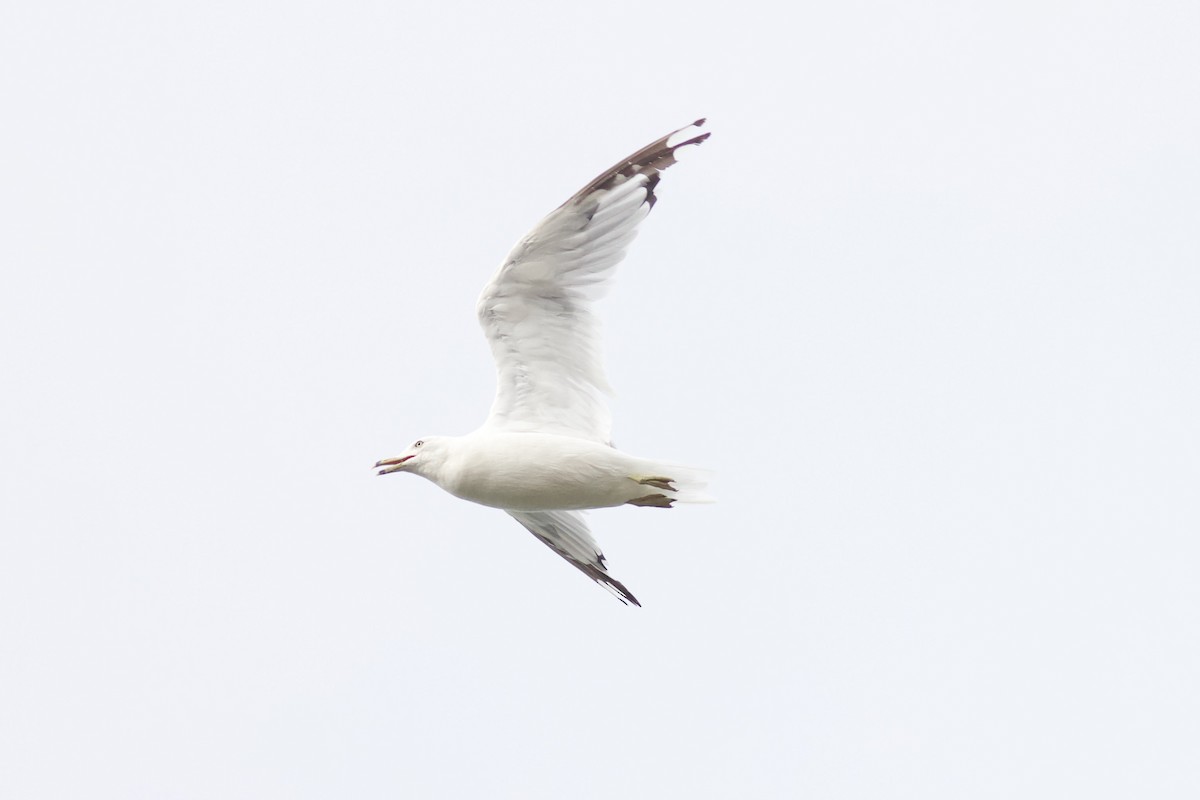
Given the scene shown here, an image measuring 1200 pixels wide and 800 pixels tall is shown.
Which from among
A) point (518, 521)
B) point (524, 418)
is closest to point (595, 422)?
point (524, 418)

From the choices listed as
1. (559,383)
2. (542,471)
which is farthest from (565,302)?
(542,471)

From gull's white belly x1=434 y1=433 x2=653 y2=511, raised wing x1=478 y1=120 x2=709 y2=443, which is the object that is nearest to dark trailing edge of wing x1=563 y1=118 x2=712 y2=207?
raised wing x1=478 y1=120 x2=709 y2=443

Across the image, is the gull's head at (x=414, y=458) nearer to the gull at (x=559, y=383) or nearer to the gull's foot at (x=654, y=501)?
the gull at (x=559, y=383)

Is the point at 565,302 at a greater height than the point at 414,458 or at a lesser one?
greater

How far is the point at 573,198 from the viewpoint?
13602 millimetres

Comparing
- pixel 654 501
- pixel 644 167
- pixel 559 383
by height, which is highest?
pixel 644 167

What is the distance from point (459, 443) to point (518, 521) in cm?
143

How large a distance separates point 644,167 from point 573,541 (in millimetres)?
3423

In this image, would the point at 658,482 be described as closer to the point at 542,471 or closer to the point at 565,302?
the point at 542,471

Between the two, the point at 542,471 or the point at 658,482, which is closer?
the point at 542,471

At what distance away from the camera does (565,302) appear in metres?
14.1

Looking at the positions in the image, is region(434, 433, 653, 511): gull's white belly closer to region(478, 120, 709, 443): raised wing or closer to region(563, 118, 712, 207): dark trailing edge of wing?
region(478, 120, 709, 443): raised wing

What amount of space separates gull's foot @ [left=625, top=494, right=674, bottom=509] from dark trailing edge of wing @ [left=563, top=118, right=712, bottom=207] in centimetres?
222

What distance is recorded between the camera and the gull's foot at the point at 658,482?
14.1 metres
